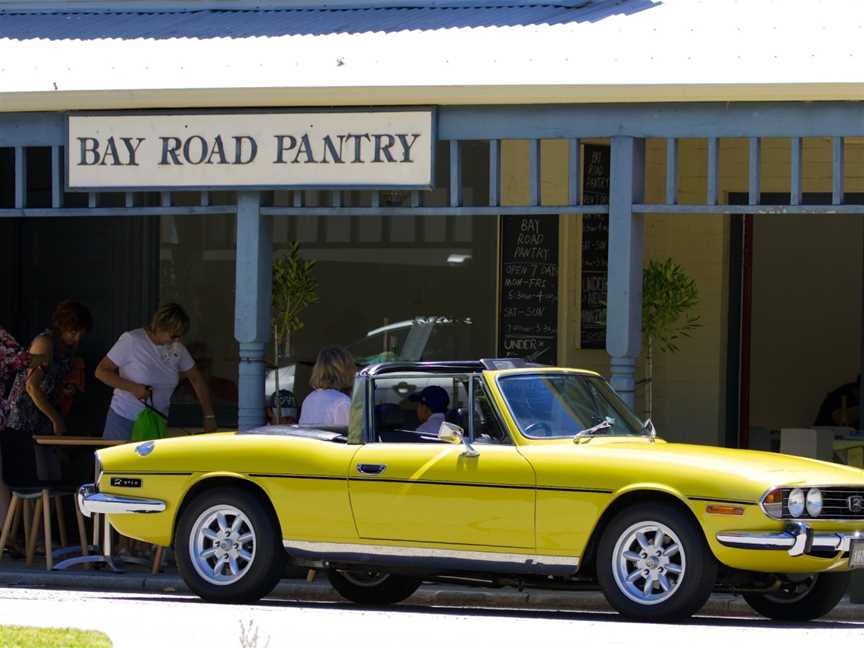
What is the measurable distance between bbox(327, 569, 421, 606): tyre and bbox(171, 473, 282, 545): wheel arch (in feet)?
2.72

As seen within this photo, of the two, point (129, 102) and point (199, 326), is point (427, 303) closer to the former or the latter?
point (199, 326)

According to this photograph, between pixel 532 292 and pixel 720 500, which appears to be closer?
pixel 720 500

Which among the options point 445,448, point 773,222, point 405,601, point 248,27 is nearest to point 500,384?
point 445,448

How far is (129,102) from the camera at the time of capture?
40.7ft

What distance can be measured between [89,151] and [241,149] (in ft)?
3.86

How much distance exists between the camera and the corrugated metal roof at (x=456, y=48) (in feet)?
38.3

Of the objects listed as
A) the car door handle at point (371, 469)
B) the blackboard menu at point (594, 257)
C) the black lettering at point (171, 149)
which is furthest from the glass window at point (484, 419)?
the blackboard menu at point (594, 257)

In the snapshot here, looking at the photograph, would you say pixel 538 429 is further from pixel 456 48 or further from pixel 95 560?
pixel 95 560

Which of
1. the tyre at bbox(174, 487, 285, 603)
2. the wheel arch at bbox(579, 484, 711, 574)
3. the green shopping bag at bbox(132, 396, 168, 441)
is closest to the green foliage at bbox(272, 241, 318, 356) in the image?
the green shopping bag at bbox(132, 396, 168, 441)

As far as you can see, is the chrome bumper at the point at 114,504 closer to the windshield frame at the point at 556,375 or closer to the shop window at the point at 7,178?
the windshield frame at the point at 556,375

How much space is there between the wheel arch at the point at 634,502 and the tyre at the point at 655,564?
34 mm

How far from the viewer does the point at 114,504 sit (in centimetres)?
1044

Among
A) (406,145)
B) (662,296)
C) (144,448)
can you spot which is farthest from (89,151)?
(662,296)

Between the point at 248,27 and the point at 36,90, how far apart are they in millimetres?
2273
